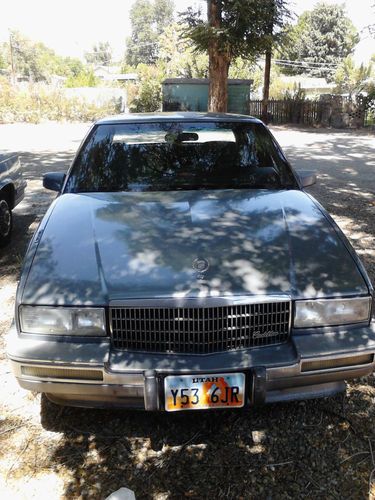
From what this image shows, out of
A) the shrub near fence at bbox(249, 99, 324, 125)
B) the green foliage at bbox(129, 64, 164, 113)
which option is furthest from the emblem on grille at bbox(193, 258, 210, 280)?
the green foliage at bbox(129, 64, 164, 113)

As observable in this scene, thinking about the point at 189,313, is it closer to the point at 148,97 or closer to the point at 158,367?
the point at 158,367

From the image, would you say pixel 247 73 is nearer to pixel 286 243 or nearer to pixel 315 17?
pixel 315 17

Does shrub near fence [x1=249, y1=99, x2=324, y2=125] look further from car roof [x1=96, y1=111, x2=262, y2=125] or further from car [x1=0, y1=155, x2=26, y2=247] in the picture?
car roof [x1=96, y1=111, x2=262, y2=125]

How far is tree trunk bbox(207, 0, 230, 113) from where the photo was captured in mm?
11805

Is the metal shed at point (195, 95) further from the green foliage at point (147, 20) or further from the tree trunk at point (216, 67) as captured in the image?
the green foliage at point (147, 20)

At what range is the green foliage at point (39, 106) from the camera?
2442 cm

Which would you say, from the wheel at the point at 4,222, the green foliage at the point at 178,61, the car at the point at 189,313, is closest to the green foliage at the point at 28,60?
the green foliage at the point at 178,61

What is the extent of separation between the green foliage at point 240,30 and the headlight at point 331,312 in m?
10.6

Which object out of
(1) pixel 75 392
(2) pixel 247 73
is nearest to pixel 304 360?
(1) pixel 75 392

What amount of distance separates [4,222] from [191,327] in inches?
146

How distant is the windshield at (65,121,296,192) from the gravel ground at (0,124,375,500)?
146cm

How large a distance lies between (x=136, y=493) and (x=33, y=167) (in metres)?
9.56

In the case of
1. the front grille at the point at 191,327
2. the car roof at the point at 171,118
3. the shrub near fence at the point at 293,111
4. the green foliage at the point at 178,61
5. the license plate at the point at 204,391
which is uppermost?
the green foliage at the point at 178,61

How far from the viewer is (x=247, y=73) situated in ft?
143
